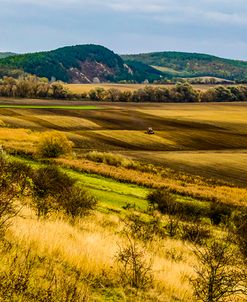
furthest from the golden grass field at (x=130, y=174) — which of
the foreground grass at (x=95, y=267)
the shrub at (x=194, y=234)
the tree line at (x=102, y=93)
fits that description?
the tree line at (x=102, y=93)

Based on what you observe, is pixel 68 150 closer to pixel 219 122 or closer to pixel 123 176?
pixel 123 176

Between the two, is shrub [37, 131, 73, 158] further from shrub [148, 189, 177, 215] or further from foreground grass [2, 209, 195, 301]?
foreground grass [2, 209, 195, 301]

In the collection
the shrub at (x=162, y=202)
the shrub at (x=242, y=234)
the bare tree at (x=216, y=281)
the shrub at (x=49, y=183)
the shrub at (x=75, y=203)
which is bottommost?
the shrub at (x=162, y=202)

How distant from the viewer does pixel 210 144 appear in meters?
93.9

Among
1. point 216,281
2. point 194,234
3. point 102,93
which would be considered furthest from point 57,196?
point 102,93

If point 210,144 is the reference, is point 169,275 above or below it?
above

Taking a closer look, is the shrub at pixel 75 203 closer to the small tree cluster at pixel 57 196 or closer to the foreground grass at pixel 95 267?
the small tree cluster at pixel 57 196

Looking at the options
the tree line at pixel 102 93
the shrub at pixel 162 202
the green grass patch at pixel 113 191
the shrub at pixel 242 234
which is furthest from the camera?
the tree line at pixel 102 93

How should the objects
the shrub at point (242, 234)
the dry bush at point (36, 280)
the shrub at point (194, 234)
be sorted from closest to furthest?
the dry bush at point (36, 280), the shrub at point (242, 234), the shrub at point (194, 234)

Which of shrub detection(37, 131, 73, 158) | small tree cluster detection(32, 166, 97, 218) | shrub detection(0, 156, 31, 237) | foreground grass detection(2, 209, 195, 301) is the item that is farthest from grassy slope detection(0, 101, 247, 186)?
foreground grass detection(2, 209, 195, 301)

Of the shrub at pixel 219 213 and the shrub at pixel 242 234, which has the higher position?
the shrub at pixel 242 234

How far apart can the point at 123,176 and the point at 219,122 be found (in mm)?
89172

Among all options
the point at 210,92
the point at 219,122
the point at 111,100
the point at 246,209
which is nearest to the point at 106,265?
the point at 246,209

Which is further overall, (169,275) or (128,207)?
(128,207)
